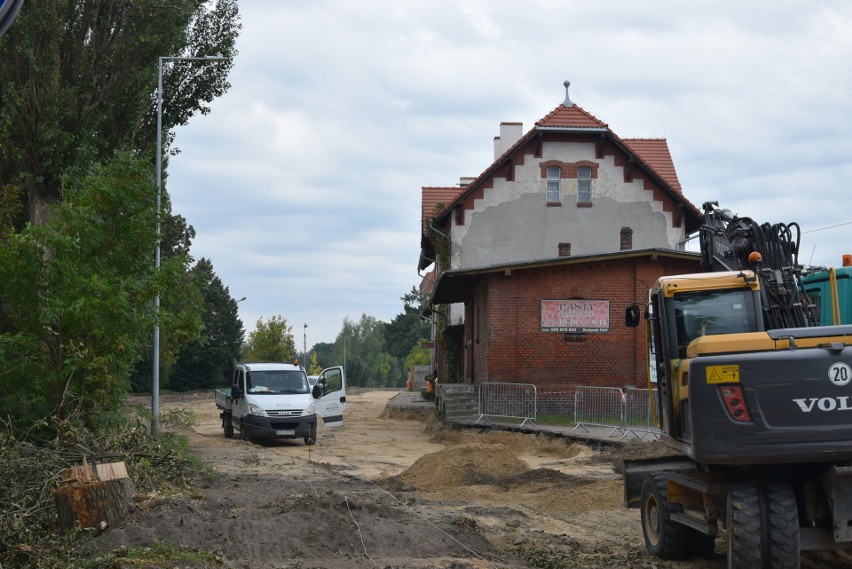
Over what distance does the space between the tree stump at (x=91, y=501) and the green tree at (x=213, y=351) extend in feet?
201

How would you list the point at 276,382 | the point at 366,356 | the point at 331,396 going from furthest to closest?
the point at 366,356 → the point at 331,396 → the point at 276,382

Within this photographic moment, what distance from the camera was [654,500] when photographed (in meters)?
10.9

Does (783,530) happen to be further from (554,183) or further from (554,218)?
(554,183)

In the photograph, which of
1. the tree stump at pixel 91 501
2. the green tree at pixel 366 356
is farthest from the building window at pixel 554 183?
the green tree at pixel 366 356

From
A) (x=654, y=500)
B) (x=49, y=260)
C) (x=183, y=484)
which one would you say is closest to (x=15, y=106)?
(x=49, y=260)

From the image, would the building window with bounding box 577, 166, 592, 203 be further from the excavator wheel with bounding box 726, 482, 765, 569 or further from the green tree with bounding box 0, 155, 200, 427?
the excavator wheel with bounding box 726, 482, 765, 569

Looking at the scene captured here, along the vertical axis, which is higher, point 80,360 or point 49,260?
point 49,260

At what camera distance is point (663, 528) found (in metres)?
10.5

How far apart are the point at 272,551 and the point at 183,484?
5.36m

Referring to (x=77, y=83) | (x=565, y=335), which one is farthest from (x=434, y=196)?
(x=77, y=83)

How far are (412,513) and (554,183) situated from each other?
29.6 m

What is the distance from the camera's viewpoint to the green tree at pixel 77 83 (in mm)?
24328

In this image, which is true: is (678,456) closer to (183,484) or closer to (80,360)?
(183,484)

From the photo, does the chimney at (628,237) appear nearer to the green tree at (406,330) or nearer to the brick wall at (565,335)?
the brick wall at (565,335)
